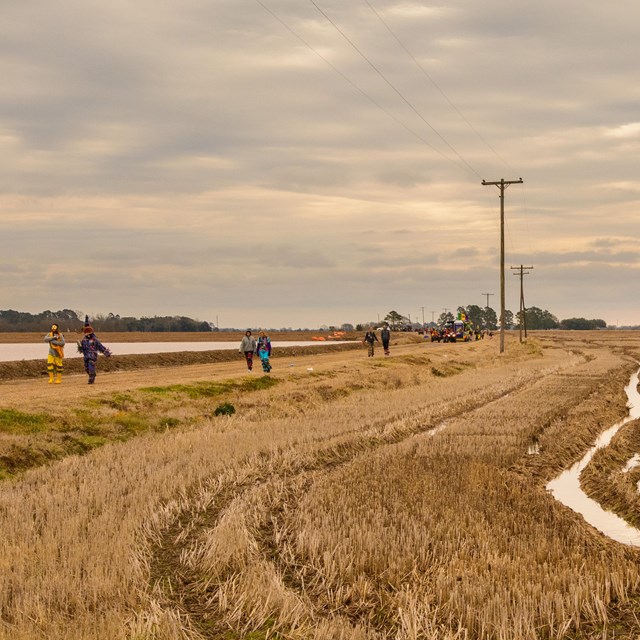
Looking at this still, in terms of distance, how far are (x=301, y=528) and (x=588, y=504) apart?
5.10m

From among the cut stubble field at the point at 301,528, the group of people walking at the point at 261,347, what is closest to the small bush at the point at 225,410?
the cut stubble field at the point at 301,528

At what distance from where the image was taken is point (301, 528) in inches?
431

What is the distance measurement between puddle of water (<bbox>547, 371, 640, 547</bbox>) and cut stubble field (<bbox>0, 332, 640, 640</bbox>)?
251mm

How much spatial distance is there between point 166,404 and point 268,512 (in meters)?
14.0

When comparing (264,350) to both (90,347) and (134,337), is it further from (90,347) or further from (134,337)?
(134,337)

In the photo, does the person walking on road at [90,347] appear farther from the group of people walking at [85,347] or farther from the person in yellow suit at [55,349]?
the person in yellow suit at [55,349]

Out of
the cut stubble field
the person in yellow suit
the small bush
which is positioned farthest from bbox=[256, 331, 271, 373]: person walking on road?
the cut stubble field

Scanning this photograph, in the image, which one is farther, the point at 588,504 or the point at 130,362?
the point at 130,362

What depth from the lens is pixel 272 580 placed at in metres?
8.70

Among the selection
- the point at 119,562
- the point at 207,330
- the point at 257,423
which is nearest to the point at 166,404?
the point at 257,423

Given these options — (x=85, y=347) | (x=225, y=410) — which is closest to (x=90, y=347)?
(x=85, y=347)

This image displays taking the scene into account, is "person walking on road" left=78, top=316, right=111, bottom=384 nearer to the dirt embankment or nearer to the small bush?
the small bush

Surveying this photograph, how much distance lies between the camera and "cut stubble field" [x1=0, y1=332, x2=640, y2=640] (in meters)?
7.91

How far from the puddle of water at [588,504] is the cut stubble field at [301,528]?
9.9 inches
